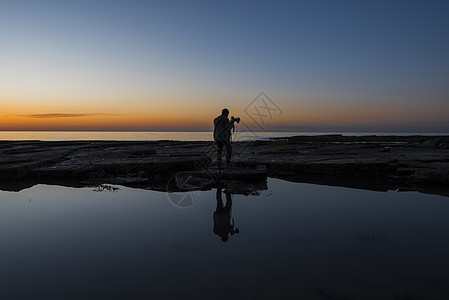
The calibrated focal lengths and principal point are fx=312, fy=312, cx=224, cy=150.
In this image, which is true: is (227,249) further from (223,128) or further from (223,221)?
(223,128)

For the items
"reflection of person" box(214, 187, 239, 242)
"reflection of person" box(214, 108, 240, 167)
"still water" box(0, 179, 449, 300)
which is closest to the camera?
"still water" box(0, 179, 449, 300)

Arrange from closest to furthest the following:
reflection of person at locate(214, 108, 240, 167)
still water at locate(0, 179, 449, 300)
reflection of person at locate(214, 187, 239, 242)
A: still water at locate(0, 179, 449, 300), reflection of person at locate(214, 187, 239, 242), reflection of person at locate(214, 108, 240, 167)

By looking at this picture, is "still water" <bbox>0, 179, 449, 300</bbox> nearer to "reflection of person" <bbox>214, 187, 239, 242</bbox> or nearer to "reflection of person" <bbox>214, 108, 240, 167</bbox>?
"reflection of person" <bbox>214, 187, 239, 242</bbox>

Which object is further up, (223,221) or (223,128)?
(223,128)

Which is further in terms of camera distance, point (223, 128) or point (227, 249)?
point (223, 128)

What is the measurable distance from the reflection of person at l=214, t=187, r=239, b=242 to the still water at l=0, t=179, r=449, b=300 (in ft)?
0.05

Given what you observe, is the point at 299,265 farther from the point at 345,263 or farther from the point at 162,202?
the point at 162,202

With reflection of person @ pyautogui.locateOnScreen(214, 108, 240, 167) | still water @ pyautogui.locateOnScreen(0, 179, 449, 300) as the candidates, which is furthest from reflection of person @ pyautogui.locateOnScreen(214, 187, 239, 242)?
reflection of person @ pyautogui.locateOnScreen(214, 108, 240, 167)

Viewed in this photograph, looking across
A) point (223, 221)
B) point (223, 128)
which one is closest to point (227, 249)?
point (223, 221)

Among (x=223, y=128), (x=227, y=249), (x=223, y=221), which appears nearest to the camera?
(x=227, y=249)

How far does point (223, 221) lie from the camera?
5285mm

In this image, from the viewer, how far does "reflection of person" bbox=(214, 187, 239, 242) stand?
4.65m

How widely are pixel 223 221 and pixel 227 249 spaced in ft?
4.34

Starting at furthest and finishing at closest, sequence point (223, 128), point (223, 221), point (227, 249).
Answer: point (223, 128) < point (223, 221) < point (227, 249)
